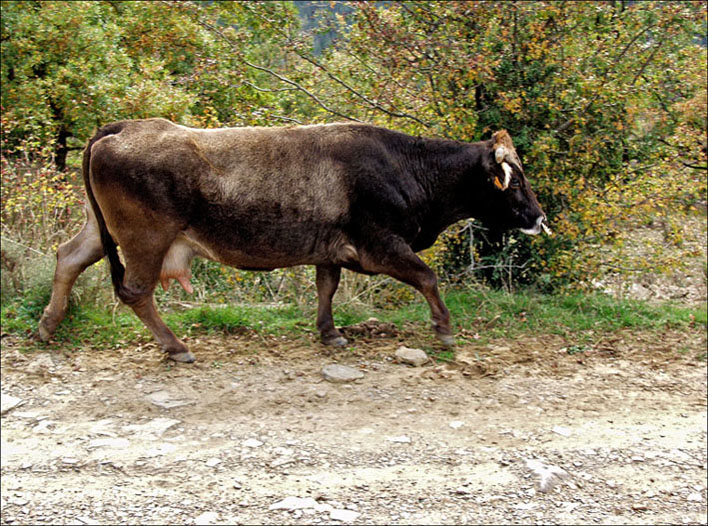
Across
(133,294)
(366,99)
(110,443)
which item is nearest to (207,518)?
(110,443)

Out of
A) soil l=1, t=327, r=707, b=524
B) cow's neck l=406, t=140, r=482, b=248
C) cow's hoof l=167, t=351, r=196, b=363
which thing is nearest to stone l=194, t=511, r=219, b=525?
soil l=1, t=327, r=707, b=524

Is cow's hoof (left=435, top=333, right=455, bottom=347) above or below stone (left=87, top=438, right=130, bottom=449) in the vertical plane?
above

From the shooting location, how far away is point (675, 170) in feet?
29.8

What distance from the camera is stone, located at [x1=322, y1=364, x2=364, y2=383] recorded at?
6.77 meters

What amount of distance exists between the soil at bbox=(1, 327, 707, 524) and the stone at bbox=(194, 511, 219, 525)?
0.01 metres

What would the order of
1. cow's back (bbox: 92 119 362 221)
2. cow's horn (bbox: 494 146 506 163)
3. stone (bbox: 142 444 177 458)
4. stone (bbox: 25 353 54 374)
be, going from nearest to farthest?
stone (bbox: 142 444 177 458) < cow's back (bbox: 92 119 362 221) < stone (bbox: 25 353 54 374) < cow's horn (bbox: 494 146 506 163)

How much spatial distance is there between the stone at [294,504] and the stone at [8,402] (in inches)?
102

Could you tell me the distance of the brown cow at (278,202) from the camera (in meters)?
6.39

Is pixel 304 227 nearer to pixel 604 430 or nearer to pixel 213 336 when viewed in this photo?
pixel 213 336

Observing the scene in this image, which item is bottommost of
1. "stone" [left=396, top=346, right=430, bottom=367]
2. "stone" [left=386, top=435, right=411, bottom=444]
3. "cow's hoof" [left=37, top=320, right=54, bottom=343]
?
"cow's hoof" [left=37, top=320, right=54, bottom=343]

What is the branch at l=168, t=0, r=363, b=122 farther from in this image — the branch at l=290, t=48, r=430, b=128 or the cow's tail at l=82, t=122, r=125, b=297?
the cow's tail at l=82, t=122, r=125, b=297

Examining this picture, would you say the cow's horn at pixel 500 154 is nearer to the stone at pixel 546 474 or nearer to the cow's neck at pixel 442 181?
the cow's neck at pixel 442 181

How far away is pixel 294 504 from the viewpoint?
477cm

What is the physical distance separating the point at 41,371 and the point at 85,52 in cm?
647
